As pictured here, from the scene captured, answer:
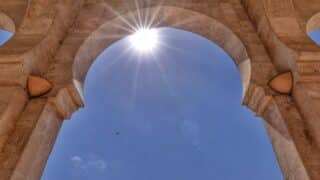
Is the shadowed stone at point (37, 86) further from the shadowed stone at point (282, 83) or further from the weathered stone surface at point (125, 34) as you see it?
the shadowed stone at point (282, 83)

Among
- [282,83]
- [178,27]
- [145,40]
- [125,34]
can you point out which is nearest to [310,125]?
[282,83]

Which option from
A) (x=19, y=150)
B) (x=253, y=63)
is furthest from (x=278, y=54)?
(x=19, y=150)

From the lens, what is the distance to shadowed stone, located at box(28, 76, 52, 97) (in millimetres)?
6242

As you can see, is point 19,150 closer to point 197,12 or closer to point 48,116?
point 48,116

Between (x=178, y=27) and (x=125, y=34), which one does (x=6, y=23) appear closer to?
(x=125, y=34)

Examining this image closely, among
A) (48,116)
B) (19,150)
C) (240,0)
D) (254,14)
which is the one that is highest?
(240,0)

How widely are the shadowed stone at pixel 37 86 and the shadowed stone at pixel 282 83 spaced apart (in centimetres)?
465

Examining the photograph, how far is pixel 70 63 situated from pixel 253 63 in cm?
416

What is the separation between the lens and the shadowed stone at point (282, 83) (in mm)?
6242

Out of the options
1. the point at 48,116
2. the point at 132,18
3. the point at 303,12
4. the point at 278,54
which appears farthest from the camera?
the point at 132,18

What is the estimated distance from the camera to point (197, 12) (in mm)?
8430

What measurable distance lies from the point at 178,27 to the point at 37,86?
443 cm

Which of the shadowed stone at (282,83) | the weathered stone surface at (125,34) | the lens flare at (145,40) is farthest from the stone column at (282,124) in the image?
the lens flare at (145,40)

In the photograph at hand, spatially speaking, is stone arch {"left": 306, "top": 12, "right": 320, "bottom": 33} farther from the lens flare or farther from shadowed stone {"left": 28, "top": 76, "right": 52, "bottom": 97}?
shadowed stone {"left": 28, "top": 76, "right": 52, "bottom": 97}
